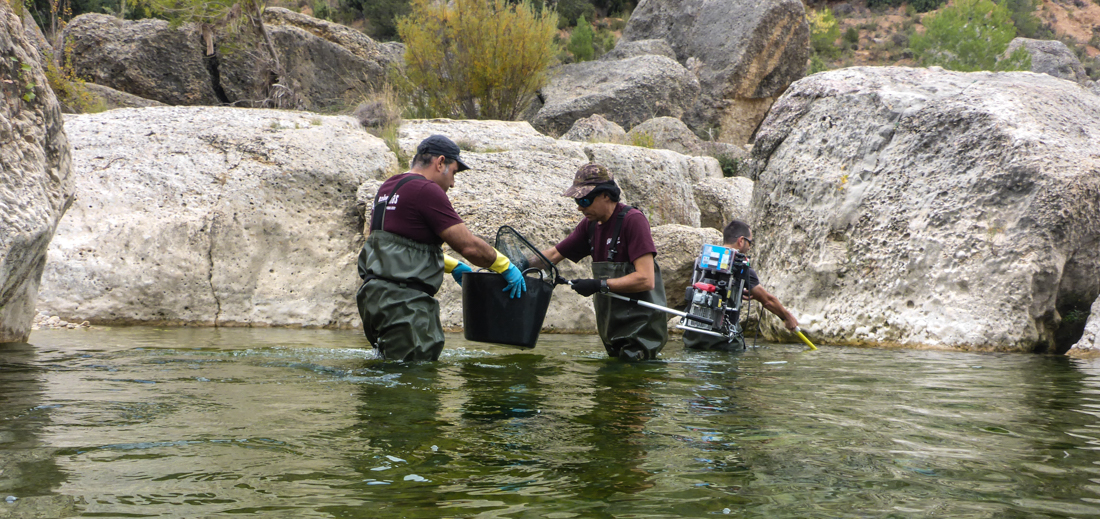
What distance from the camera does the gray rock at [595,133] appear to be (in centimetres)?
1413

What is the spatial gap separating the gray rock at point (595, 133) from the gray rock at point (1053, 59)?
25986 millimetres

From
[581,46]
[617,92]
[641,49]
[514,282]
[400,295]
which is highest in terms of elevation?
[581,46]

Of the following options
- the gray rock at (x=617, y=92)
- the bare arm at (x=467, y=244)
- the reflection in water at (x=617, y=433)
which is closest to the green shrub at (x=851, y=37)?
the gray rock at (x=617, y=92)

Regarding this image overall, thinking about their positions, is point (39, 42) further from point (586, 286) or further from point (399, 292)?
point (586, 286)

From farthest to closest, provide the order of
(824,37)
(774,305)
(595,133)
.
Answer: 1. (824,37)
2. (595,133)
3. (774,305)

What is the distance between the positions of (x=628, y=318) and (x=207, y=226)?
5.39m

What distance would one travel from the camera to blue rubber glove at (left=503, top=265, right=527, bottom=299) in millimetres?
4680

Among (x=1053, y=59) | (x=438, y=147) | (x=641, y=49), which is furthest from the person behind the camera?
(x=1053, y=59)

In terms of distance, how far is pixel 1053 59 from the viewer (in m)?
33.3

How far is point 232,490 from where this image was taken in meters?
2.11

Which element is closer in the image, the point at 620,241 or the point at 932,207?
the point at 620,241

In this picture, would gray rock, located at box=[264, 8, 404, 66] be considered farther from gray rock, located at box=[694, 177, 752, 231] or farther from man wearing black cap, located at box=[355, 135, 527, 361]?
man wearing black cap, located at box=[355, 135, 527, 361]

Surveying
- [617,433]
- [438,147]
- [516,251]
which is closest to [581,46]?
[516,251]

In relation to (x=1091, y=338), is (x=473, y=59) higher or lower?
higher
